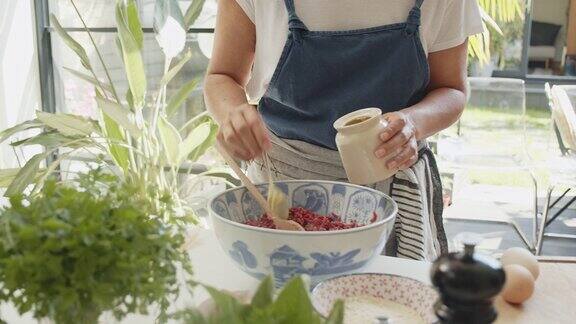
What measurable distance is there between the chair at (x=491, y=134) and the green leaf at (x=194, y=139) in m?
1.37

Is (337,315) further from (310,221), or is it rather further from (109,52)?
(109,52)

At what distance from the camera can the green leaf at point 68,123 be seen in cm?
222

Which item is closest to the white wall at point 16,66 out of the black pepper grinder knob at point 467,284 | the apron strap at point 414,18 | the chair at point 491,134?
the chair at point 491,134

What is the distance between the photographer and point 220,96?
115cm

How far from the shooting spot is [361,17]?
111 cm

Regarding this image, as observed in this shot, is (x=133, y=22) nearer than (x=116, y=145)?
Yes

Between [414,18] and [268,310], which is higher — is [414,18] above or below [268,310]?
above

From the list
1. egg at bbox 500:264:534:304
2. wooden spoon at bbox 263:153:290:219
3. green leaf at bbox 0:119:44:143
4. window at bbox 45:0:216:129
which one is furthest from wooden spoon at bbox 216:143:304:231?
window at bbox 45:0:216:129

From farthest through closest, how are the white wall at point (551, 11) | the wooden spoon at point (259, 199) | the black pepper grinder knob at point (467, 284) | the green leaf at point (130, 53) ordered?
1. the white wall at point (551, 11)
2. the green leaf at point (130, 53)
3. the wooden spoon at point (259, 199)
4. the black pepper grinder knob at point (467, 284)

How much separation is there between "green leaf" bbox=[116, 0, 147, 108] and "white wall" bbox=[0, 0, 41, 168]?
40.8 inches

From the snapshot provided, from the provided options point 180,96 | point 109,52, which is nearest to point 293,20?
point 180,96

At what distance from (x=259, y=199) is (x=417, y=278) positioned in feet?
0.80

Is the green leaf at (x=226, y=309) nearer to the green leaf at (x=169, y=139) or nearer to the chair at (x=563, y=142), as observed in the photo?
the green leaf at (x=169, y=139)

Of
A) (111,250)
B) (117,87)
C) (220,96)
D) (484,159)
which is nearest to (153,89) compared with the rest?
(117,87)
